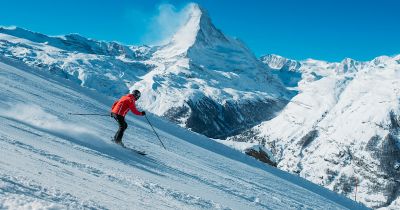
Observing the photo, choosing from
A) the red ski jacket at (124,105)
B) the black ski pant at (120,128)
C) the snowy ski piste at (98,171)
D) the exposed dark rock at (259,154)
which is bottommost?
the snowy ski piste at (98,171)

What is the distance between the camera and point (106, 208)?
8172 mm

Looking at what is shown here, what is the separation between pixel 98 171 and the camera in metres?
11.4

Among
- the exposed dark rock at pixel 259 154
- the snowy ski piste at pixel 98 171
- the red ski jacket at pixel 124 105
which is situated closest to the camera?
the snowy ski piste at pixel 98 171

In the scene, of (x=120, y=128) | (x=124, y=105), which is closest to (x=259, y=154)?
(x=124, y=105)

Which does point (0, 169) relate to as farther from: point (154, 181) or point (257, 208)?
point (257, 208)

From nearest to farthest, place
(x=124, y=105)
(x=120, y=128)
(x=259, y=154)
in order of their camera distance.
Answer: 1. (x=120, y=128)
2. (x=124, y=105)
3. (x=259, y=154)

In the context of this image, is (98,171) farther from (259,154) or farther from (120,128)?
(259,154)

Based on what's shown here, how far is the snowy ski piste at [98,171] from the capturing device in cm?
845

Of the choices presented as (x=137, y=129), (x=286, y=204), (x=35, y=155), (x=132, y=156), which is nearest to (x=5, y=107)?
(x=132, y=156)

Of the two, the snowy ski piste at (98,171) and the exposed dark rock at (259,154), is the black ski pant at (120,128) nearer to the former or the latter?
the snowy ski piste at (98,171)

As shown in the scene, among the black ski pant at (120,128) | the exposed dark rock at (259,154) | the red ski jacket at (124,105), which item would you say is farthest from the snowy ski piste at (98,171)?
the exposed dark rock at (259,154)

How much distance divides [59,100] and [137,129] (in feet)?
14.3

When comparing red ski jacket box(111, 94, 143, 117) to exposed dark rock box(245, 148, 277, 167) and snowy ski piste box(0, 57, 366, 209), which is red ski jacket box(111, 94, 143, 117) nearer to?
snowy ski piste box(0, 57, 366, 209)

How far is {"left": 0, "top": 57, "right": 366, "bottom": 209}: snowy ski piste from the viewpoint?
27.7ft
